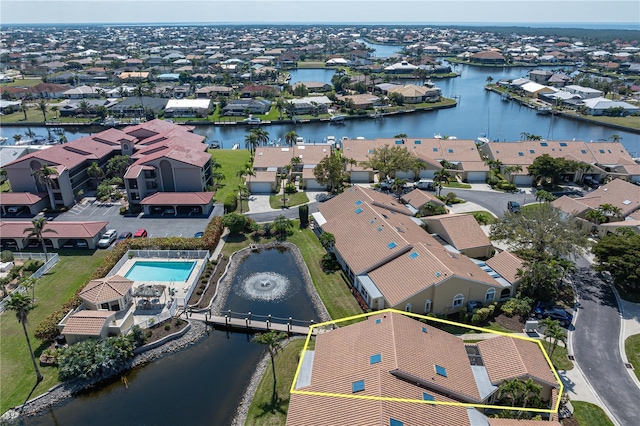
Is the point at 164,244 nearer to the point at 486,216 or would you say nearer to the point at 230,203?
the point at 230,203

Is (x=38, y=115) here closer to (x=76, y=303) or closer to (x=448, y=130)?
(x=76, y=303)

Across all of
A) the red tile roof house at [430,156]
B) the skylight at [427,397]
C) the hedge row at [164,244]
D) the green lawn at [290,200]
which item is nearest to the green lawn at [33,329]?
the hedge row at [164,244]

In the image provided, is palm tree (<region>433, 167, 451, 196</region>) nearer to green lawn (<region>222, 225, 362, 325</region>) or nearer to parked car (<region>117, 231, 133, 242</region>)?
green lawn (<region>222, 225, 362, 325</region>)

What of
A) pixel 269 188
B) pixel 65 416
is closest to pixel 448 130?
pixel 269 188

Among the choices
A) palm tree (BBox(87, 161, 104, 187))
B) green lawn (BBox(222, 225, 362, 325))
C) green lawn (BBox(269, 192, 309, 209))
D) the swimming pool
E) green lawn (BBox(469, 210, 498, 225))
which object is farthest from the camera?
palm tree (BBox(87, 161, 104, 187))

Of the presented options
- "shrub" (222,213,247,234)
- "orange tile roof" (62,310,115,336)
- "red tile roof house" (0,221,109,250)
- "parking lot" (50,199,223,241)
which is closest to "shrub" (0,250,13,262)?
"red tile roof house" (0,221,109,250)

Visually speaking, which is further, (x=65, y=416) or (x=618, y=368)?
(x=618, y=368)
